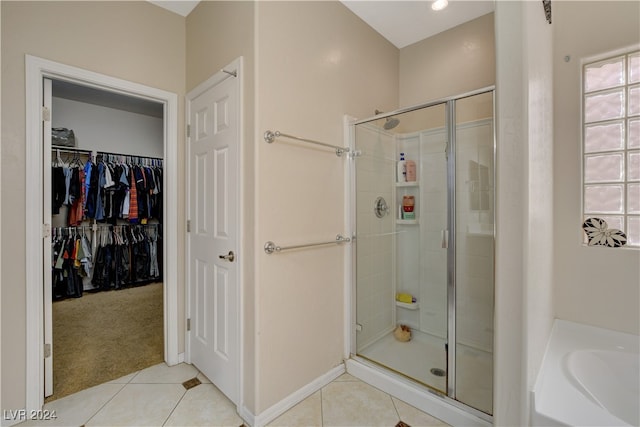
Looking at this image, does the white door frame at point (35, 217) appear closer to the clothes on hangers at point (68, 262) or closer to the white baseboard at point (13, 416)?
the white baseboard at point (13, 416)

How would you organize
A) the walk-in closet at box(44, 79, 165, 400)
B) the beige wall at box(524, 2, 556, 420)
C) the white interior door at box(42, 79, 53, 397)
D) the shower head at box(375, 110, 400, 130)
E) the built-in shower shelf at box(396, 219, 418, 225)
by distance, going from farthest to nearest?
the walk-in closet at box(44, 79, 165, 400)
the built-in shower shelf at box(396, 219, 418, 225)
the shower head at box(375, 110, 400, 130)
the white interior door at box(42, 79, 53, 397)
the beige wall at box(524, 2, 556, 420)

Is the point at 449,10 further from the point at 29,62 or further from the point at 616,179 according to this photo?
the point at 29,62

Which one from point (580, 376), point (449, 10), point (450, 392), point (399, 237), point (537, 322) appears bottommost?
→ point (450, 392)

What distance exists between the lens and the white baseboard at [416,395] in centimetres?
159

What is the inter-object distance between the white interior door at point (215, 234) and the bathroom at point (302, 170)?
147mm

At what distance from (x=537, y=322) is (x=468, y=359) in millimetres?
853

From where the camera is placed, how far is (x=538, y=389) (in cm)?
105

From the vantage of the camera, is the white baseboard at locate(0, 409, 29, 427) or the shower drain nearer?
the white baseboard at locate(0, 409, 29, 427)

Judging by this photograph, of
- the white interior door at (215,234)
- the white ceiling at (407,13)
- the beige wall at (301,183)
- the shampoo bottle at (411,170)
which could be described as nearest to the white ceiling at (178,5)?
the white ceiling at (407,13)

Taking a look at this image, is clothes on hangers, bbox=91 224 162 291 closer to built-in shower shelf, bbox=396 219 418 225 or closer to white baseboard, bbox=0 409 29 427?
white baseboard, bbox=0 409 29 427

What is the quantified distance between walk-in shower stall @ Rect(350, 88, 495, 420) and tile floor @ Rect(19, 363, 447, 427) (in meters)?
0.23

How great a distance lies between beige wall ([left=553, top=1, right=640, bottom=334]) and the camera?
4.98 feet

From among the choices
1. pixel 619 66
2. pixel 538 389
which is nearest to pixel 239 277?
pixel 538 389

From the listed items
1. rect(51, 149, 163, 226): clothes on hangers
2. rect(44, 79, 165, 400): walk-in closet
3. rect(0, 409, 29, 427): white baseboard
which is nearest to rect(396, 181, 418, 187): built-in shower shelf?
rect(44, 79, 165, 400): walk-in closet
